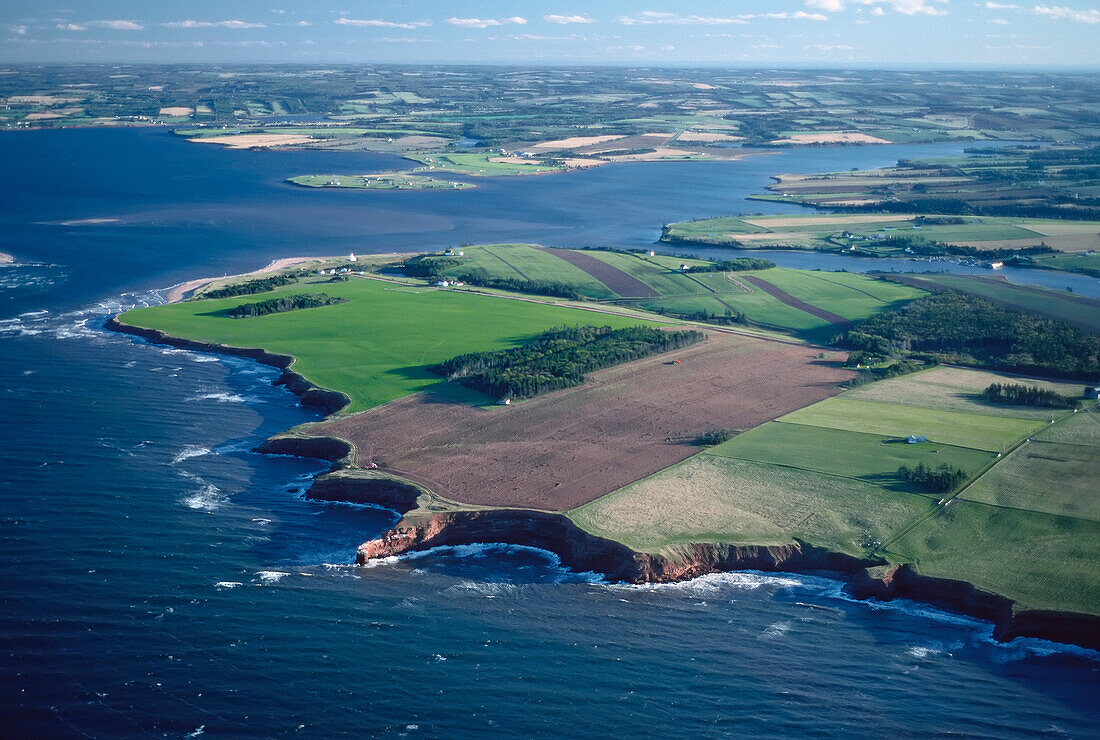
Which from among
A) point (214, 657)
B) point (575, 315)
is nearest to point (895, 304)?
point (575, 315)

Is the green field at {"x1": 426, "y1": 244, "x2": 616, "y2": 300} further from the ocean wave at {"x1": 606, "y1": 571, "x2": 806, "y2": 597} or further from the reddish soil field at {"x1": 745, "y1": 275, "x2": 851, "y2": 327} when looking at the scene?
the ocean wave at {"x1": 606, "y1": 571, "x2": 806, "y2": 597}

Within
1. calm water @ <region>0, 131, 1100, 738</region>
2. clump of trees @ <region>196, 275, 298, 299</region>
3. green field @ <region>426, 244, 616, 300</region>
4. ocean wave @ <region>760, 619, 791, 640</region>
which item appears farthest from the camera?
green field @ <region>426, 244, 616, 300</region>

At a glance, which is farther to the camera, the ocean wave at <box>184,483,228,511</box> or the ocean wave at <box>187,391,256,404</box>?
the ocean wave at <box>187,391,256,404</box>

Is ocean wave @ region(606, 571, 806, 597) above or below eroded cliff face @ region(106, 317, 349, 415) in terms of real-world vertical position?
below

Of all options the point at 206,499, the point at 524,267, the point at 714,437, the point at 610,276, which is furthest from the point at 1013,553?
the point at 524,267

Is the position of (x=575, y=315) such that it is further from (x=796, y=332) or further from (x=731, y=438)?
(x=731, y=438)

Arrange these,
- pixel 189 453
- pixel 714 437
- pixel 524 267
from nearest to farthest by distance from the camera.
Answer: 1. pixel 189 453
2. pixel 714 437
3. pixel 524 267

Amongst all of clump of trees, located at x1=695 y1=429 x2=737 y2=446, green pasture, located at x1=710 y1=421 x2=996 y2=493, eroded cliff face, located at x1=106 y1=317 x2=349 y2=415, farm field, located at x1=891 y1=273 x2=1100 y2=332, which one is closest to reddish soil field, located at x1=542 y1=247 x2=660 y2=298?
farm field, located at x1=891 y1=273 x2=1100 y2=332

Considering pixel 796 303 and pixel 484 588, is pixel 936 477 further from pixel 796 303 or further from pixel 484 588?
pixel 796 303
